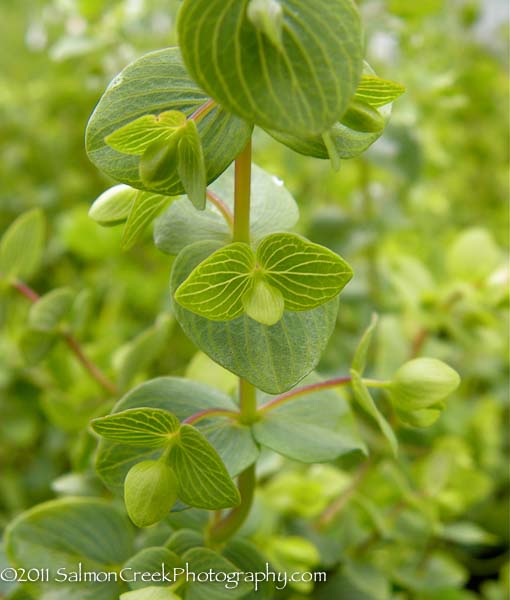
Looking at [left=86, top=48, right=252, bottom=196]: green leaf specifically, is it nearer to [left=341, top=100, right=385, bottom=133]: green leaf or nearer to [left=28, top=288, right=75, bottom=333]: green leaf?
[left=341, top=100, right=385, bottom=133]: green leaf

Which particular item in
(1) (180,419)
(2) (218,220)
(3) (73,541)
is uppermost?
(2) (218,220)

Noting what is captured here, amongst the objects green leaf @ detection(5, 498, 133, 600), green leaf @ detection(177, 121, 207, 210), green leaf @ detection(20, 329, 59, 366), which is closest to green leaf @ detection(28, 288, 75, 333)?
green leaf @ detection(20, 329, 59, 366)

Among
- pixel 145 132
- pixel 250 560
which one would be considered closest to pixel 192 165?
pixel 145 132

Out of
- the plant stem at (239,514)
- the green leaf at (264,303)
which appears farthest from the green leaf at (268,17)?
the plant stem at (239,514)

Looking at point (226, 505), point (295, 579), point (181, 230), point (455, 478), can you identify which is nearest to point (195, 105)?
point (181, 230)

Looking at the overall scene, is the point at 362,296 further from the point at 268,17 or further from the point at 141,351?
the point at 268,17

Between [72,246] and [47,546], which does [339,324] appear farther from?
[47,546]

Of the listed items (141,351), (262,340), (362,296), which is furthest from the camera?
(362,296)

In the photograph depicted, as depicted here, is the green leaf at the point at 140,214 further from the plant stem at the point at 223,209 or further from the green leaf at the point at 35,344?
the green leaf at the point at 35,344
